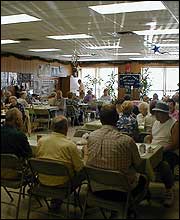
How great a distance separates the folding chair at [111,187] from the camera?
7.97 feet

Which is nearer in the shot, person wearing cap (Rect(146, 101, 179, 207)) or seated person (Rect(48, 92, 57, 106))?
person wearing cap (Rect(146, 101, 179, 207))

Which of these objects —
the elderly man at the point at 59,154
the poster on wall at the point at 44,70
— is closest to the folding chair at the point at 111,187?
the elderly man at the point at 59,154

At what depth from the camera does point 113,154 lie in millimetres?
2709

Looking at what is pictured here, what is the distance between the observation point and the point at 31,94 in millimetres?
8898

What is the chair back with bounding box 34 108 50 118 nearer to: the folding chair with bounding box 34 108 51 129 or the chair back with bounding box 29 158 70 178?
the folding chair with bounding box 34 108 51 129

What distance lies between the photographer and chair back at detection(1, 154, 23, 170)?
2578 millimetres

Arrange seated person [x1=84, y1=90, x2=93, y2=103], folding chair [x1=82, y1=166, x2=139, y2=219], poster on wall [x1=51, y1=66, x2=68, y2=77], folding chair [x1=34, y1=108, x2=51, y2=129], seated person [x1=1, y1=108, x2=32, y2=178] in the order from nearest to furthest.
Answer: folding chair [x1=82, y1=166, x2=139, y2=219] < seated person [x1=1, y1=108, x2=32, y2=178] < folding chair [x1=34, y1=108, x2=51, y2=129] < seated person [x1=84, y1=90, x2=93, y2=103] < poster on wall [x1=51, y1=66, x2=68, y2=77]

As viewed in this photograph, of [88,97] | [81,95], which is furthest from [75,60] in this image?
[88,97]

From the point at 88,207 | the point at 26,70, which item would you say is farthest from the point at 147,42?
the point at 88,207

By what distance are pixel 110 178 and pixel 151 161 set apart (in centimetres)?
68

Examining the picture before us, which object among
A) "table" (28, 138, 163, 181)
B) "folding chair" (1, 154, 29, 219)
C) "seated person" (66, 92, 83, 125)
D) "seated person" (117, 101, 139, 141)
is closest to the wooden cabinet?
"seated person" (66, 92, 83, 125)

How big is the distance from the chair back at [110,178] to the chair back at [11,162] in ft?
2.14

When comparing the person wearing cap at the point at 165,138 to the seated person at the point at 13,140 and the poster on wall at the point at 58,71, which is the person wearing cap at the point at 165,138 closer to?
the seated person at the point at 13,140

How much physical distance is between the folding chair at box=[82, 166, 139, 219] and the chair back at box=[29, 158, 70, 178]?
0.23 meters
